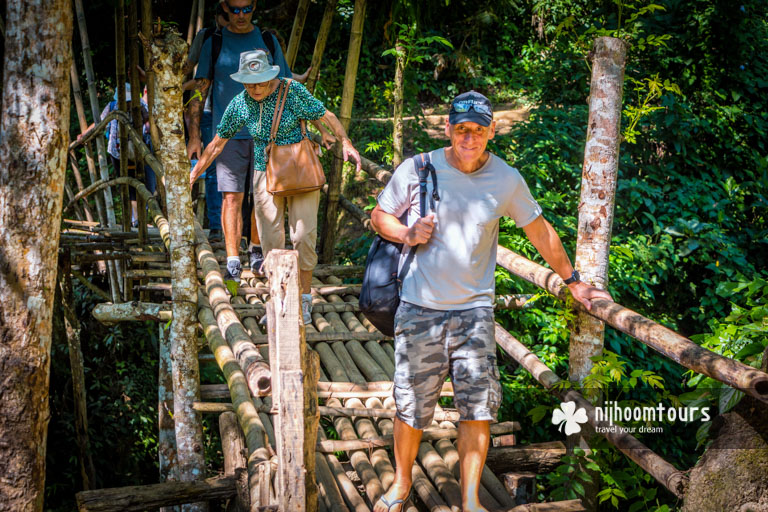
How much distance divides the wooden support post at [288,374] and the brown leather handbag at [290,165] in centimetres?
181

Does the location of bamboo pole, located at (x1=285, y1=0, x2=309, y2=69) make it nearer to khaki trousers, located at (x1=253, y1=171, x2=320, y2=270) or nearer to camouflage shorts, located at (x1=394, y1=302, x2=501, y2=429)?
khaki trousers, located at (x1=253, y1=171, x2=320, y2=270)

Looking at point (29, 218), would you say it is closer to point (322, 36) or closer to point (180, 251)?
point (180, 251)

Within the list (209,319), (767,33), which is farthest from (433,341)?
(767,33)

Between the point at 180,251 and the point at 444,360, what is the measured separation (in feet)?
5.56

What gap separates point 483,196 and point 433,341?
0.57 meters

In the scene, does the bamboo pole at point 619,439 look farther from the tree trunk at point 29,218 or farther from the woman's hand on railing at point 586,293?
the tree trunk at point 29,218

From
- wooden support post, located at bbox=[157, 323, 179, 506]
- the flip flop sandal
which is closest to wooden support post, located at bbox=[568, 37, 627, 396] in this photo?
the flip flop sandal

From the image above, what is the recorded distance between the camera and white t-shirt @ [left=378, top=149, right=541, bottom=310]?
273cm

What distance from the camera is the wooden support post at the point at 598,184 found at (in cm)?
325

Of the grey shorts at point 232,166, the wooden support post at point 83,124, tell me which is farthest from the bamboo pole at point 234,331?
the wooden support post at point 83,124

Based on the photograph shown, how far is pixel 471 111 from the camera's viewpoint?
271 cm

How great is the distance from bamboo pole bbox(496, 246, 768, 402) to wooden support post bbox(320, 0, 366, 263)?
270 centimetres

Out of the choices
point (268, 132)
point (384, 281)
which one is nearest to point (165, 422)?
point (268, 132)

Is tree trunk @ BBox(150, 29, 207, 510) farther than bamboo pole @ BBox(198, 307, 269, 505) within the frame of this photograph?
Yes
